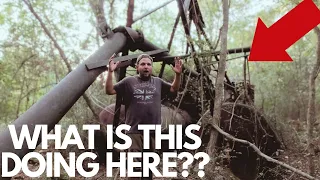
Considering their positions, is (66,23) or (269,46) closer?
(269,46)

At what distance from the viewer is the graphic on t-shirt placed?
427cm

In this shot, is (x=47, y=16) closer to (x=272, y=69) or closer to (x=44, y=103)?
(x=44, y=103)

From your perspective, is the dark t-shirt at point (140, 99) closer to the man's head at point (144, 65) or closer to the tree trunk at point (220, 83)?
the man's head at point (144, 65)

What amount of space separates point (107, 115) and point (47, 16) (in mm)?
4635

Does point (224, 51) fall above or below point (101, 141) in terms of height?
above

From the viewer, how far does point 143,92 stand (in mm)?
4301

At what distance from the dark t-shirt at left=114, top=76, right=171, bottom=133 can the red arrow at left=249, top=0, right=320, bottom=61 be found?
2525 millimetres

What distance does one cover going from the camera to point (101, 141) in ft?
26.1

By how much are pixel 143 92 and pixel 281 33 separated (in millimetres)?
3625

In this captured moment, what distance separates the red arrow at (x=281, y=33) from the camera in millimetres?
6215

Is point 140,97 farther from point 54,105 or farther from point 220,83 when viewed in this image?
point 220,83

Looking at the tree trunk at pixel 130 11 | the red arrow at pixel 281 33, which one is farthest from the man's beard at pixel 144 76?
the red arrow at pixel 281 33

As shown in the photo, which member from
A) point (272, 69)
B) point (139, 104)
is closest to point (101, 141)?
point (139, 104)

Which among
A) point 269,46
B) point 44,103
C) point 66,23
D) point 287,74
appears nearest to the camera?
point 44,103
